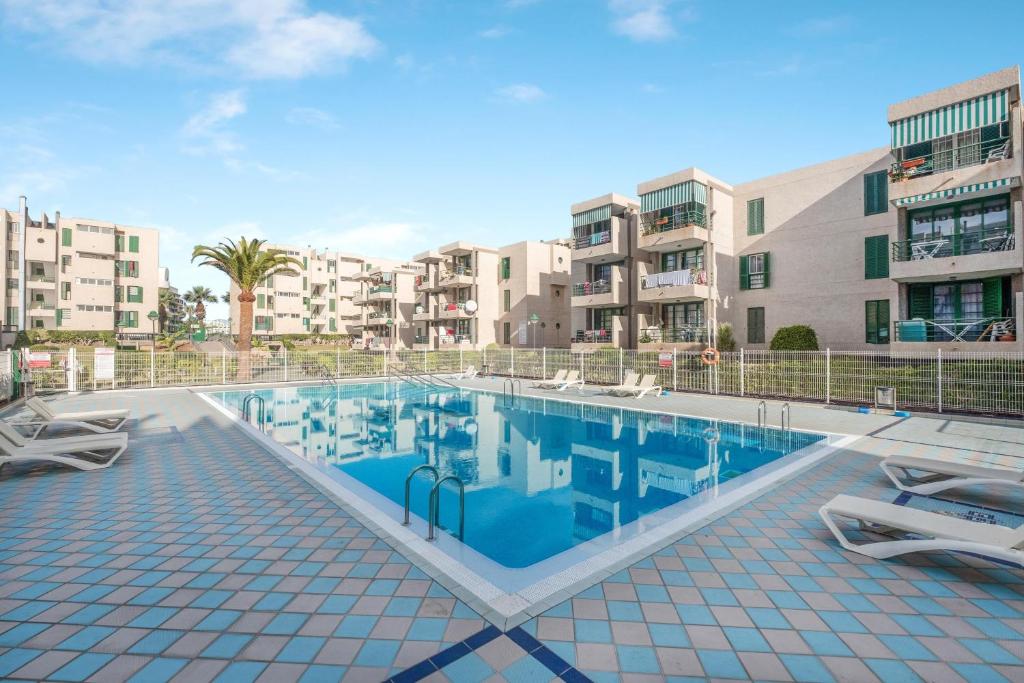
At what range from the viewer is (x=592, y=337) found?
28312mm

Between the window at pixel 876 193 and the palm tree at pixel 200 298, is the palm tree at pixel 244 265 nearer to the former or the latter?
the window at pixel 876 193

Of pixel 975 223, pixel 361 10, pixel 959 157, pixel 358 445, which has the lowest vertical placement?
pixel 358 445

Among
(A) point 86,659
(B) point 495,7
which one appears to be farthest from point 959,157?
(A) point 86,659

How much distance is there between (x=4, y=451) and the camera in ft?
24.3

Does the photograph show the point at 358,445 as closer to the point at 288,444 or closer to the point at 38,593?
the point at 288,444

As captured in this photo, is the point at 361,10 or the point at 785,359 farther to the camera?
the point at 785,359

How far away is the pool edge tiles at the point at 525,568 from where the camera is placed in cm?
389

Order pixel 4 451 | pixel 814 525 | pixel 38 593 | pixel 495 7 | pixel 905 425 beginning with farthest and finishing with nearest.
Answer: pixel 495 7 → pixel 905 425 → pixel 4 451 → pixel 814 525 → pixel 38 593

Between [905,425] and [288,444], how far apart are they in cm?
1476

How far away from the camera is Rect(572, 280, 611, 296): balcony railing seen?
27672mm

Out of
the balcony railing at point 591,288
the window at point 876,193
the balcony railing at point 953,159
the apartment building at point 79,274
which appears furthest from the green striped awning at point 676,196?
the apartment building at point 79,274

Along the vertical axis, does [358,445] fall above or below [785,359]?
below

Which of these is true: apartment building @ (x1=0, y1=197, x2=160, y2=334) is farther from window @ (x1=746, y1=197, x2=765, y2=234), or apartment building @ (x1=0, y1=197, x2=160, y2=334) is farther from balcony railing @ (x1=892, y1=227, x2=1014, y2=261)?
balcony railing @ (x1=892, y1=227, x2=1014, y2=261)

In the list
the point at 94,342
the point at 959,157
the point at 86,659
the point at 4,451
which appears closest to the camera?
the point at 86,659
